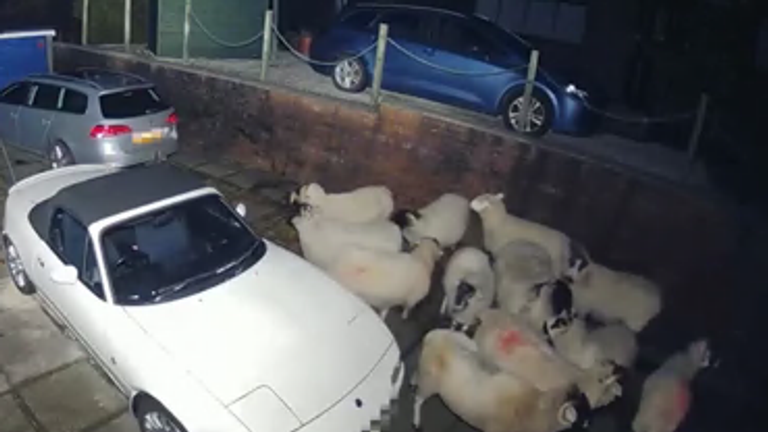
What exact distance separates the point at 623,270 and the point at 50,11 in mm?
14276

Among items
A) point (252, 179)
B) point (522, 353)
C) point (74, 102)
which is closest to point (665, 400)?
point (522, 353)

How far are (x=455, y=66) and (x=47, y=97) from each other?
20.6 feet

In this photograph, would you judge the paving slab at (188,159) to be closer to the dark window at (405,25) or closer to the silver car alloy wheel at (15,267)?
the dark window at (405,25)

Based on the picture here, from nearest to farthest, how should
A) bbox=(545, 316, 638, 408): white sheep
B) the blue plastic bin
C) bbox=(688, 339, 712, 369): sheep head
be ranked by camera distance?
bbox=(688, 339, 712, 369): sheep head
bbox=(545, 316, 638, 408): white sheep
the blue plastic bin

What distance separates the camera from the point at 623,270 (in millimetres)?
7855

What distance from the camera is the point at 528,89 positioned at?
9.14m

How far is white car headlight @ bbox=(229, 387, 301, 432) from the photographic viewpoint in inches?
178

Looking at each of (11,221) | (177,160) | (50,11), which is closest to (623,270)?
(11,221)

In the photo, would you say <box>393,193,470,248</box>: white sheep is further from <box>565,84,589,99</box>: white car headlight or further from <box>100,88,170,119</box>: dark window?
<box>100,88,170,119</box>: dark window

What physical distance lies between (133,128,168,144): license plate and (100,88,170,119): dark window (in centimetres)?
28

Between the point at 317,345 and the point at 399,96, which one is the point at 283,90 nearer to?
the point at 399,96

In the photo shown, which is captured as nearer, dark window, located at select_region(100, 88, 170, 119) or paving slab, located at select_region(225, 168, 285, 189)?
dark window, located at select_region(100, 88, 170, 119)

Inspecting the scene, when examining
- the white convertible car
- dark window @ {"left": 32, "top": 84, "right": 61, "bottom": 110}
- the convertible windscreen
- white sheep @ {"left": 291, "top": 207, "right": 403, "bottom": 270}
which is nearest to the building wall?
white sheep @ {"left": 291, "top": 207, "right": 403, "bottom": 270}

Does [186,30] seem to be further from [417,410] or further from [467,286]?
[417,410]
